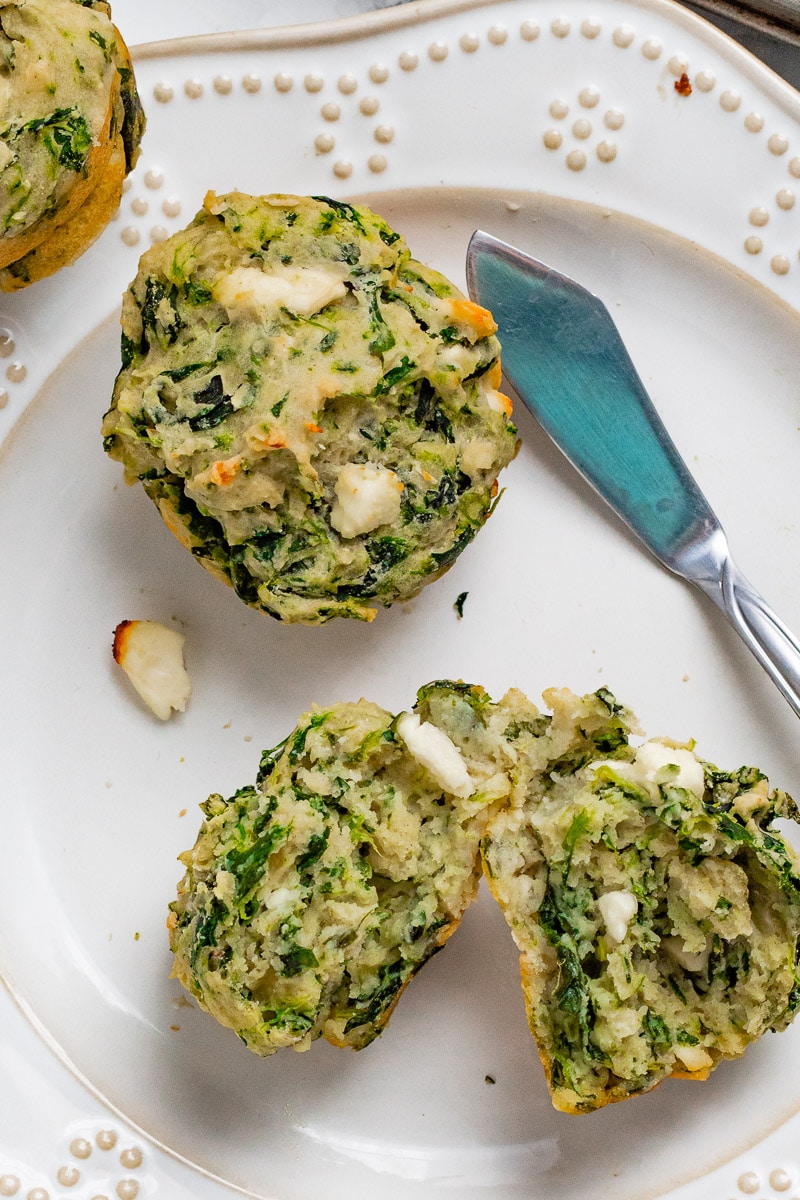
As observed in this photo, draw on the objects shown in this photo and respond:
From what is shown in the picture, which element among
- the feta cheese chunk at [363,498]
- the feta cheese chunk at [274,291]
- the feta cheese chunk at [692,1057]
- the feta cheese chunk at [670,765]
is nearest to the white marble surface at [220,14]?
the feta cheese chunk at [274,291]

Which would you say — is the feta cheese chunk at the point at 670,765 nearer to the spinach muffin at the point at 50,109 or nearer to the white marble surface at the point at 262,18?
the spinach muffin at the point at 50,109

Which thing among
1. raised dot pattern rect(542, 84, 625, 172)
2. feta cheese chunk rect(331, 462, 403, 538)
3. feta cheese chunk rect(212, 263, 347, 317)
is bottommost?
feta cheese chunk rect(331, 462, 403, 538)

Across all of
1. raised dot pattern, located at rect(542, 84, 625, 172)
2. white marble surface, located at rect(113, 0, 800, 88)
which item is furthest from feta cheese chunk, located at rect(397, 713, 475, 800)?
white marble surface, located at rect(113, 0, 800, 88)

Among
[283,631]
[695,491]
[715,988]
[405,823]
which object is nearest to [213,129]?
[283,631]

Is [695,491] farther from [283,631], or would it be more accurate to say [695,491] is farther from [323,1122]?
[323,1122]

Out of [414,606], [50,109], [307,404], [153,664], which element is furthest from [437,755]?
[50,109]

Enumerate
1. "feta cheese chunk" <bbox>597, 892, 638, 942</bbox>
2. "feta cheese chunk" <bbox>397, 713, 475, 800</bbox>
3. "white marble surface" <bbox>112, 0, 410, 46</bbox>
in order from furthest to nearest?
1. "white marble surface" <bbox>112, 0, 410, 46</bbox>
2. "feta cheese chunk" <bbox>397, 713, 475, 800</bbox>
3. "feta cheese chunk" <bbox>597, 892, 638, 942</bbox>

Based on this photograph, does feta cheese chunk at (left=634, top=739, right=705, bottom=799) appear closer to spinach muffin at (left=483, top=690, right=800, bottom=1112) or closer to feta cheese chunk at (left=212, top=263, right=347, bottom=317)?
spinach muffin at (left=483, top=690, right=800, bottom=1112)
